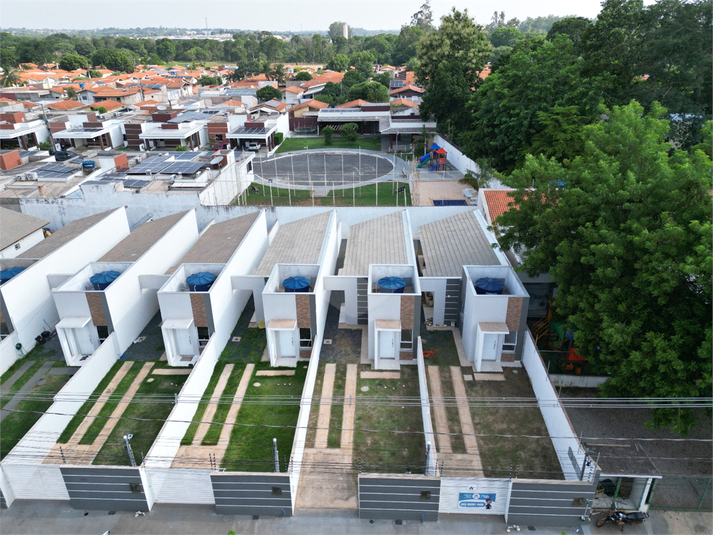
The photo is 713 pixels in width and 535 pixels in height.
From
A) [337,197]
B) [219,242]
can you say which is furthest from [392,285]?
[337,197]

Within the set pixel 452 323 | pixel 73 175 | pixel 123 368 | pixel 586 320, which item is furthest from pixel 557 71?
pixel 73 175

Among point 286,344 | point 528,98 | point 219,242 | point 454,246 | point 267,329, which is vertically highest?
point 528,98

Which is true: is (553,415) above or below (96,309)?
below

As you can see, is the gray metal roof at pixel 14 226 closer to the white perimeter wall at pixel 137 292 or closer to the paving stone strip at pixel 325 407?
the white perimeter wall at pixel 137 292

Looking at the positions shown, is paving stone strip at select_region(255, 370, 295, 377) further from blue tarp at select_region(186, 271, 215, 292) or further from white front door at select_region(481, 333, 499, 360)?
white front door at select_region(481, 333, 499, 360)

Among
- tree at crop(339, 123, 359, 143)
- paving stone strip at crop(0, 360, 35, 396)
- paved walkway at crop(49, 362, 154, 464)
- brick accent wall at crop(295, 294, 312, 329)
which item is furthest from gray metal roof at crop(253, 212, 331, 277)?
tree at crop(339, 123, 359, 143)

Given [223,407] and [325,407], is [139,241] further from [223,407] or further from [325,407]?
[325,407]
